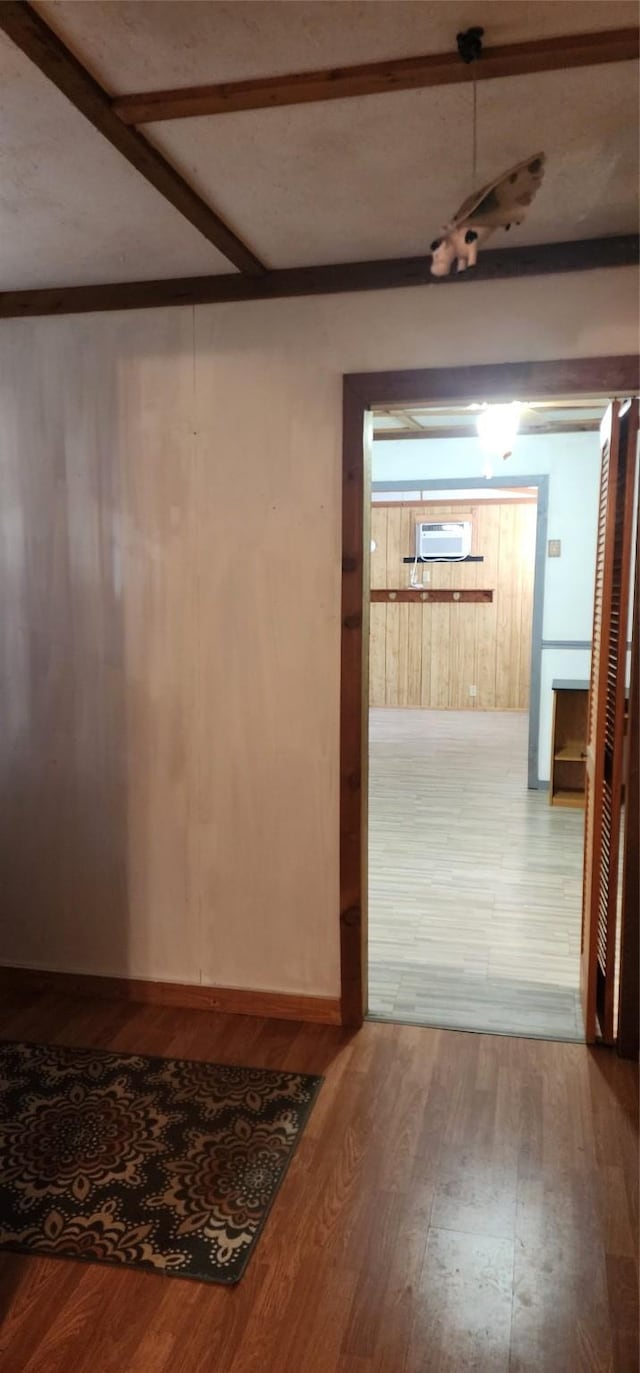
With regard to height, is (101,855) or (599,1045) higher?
(101,855)

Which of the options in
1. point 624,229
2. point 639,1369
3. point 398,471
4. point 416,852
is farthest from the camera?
point 398,471

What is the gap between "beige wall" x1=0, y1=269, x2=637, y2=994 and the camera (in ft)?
9.18

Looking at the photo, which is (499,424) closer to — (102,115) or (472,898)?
(472,898)

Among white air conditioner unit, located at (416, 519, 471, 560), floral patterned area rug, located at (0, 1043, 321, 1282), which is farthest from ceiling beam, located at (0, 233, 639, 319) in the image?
white air conditioner unit, located at (416, 519, 471, 560)

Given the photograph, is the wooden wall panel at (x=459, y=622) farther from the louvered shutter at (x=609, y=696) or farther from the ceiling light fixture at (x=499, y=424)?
the louvered shutter at (x=609, y=696)

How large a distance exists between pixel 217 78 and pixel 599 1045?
112 inches

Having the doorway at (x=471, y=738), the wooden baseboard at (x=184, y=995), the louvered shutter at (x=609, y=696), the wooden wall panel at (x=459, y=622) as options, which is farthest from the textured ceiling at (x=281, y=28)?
the wooden wall panel at (x=459, y=622)

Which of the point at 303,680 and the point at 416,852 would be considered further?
the point at 416,852

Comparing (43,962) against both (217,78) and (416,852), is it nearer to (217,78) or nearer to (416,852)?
(416,852)

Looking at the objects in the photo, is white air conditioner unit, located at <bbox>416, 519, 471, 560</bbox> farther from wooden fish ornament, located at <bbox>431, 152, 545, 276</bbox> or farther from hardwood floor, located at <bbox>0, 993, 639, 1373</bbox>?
wooden fish ornament, located at <bbox>431, 152, 545, 276</bbox>

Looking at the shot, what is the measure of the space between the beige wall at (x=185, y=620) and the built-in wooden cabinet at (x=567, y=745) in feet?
11.6

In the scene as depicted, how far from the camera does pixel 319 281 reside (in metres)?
2.69

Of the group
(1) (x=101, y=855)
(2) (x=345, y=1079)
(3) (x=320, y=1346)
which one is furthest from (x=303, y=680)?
(3) (x=320, y=1346)

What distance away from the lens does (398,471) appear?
8.30 meters
